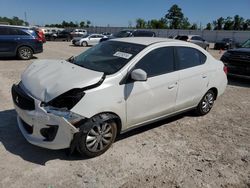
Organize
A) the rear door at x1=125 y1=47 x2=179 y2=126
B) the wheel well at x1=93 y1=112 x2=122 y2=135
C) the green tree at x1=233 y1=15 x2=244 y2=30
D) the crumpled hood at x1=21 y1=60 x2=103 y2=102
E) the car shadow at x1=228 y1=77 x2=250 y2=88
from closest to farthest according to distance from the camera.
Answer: the crumpled hood at x1=21 y1=60 x2=103 y2=102 < the wheel well at x1=93 y1=112 x2=122 y2=135 < the rear door at x1=125 y1=47 x2=179 y2=126 < the car shadow at x1=228 y1=77 x2=250 y2=88 < the green tree at x1=233 y1=15 x2=244 y2=30

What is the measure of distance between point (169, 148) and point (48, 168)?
6.02 feet

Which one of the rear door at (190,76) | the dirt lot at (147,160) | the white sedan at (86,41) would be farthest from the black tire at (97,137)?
the white sedan at (86,41)

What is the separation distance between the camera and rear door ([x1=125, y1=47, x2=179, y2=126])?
3.64m

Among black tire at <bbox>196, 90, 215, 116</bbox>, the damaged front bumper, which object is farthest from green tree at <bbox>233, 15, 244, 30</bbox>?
the damaged front bumper

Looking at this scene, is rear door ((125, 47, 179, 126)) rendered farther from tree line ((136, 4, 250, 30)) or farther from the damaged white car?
tree line ((136, 4, 250, 30))

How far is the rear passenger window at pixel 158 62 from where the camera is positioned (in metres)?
3.84

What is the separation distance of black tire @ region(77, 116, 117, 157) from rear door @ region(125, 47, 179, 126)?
1.12 feet

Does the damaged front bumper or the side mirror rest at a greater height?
the side mirror

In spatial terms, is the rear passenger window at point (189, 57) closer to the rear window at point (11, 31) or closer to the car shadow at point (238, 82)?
the car shadow at point (238, 82)

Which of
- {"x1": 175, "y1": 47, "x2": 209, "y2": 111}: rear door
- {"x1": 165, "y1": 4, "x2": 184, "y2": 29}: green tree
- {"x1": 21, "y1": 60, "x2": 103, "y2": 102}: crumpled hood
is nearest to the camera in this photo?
{"x1": 21, "y1": 60, "x2": 103, "y2": 102}: crumpled hood

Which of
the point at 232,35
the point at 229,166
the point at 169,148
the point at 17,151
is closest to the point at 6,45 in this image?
the point at 17,151

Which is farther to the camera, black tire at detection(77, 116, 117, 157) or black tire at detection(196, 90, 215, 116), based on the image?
black tire at detection(196, 90, 215, 116)

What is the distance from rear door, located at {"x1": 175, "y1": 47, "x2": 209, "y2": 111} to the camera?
4.40 metres

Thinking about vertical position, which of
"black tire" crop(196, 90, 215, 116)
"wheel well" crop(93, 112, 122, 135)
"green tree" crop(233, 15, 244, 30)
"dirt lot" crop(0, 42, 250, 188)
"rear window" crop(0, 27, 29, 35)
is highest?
"green tree" crop(233, 15, 244, 30)
